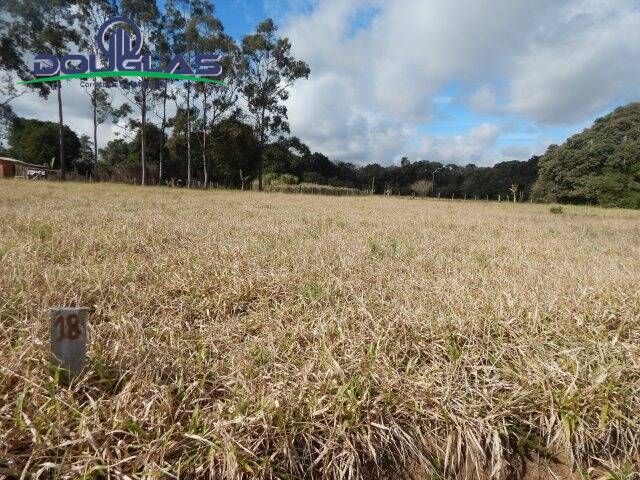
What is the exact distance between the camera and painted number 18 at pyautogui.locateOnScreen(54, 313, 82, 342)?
115cm

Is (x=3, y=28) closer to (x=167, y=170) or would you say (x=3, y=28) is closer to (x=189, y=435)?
(x=167, y=170)

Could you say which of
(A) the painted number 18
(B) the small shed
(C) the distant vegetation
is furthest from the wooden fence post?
(B) the small shed

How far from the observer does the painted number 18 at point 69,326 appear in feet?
3.76

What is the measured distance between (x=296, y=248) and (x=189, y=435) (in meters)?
2.54

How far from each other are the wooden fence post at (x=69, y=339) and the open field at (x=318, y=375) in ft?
0.24

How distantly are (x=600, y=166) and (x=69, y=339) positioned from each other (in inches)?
1731

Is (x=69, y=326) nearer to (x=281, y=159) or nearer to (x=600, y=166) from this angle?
(x=281, y=159)

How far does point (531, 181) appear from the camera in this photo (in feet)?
160

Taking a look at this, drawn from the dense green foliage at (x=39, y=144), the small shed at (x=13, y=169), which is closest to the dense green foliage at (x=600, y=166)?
the small shed at (x=13, y=169)

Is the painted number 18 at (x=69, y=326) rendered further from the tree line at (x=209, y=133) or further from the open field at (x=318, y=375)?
the tree line at (x=209, y=133)

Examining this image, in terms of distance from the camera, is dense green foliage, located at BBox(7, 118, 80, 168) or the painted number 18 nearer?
the painted number 18

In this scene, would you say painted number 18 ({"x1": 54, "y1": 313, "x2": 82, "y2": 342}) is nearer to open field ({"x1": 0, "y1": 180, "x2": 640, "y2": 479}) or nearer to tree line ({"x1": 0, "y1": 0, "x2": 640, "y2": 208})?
open field ({"x1": 0, "y1": 180, "x2": 640, "y2": 479})

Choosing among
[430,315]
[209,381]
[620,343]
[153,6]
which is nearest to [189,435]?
[209,381]

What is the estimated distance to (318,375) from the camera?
1.41 metres
